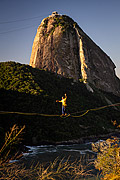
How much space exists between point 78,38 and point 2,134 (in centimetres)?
6027

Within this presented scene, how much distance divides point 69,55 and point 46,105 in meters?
35.6

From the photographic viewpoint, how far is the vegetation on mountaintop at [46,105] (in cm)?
3741

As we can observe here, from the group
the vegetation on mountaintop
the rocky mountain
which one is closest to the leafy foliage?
the vegetation on mountaintop

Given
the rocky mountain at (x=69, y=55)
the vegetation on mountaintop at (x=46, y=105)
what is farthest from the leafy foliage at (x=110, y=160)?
the rocky mountain at (x=69, y=55)

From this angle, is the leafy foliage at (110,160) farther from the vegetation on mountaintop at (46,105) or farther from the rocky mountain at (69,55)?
the rocky mountain at (69,55)

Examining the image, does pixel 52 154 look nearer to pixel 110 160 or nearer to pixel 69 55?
pixel 110 160

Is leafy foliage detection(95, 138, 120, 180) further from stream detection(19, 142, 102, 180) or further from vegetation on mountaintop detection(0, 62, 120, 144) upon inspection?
vegetation on mountaintop detection(0, 62, 120, 144)

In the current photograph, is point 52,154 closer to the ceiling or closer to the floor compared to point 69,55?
closer to the floor

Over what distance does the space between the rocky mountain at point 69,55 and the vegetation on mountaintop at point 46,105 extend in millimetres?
7699

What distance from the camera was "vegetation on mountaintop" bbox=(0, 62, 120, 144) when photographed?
37.4 meters

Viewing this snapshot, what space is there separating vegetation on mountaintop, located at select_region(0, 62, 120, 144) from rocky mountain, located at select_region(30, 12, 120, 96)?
7699mm

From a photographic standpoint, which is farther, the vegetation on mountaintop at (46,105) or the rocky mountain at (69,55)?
the rocky mountain at (69,55)

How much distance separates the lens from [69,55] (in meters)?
72.4

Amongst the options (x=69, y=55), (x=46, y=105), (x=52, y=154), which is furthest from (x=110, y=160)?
(x=69, y=55)
